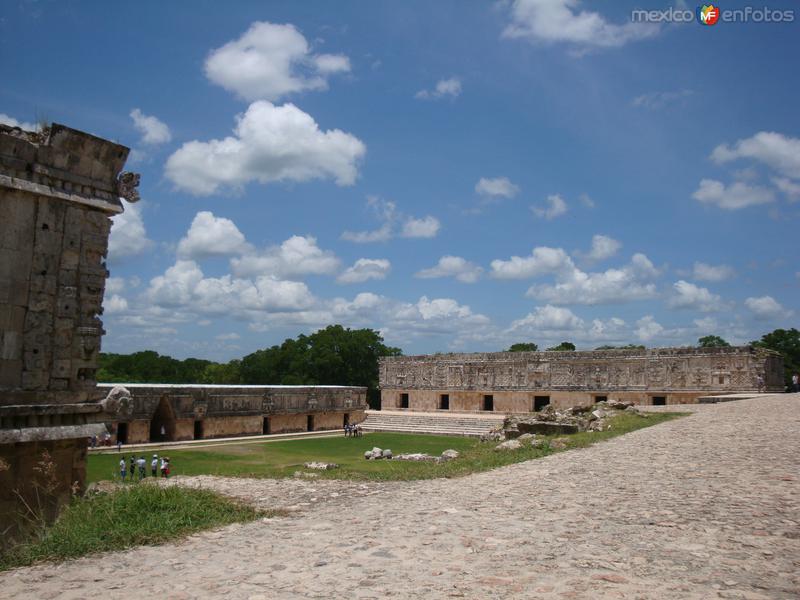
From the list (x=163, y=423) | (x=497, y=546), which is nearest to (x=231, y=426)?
(x=163, y=423)

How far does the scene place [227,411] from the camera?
1004 inches

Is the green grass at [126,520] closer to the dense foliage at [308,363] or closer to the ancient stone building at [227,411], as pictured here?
the ancient stone building at [227,411]

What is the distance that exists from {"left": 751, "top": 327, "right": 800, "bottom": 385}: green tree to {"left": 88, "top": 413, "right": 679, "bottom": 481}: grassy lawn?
29.8m

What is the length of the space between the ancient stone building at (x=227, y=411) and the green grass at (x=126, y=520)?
46.4 feet

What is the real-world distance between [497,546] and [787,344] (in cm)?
4779

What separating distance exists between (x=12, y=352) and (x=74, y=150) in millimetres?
2279

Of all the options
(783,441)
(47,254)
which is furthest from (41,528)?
(783,441)

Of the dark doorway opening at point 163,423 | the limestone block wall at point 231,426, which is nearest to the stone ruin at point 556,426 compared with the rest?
the limestone block wall at point 231,426

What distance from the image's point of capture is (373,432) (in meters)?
29.6

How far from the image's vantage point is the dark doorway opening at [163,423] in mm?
23094

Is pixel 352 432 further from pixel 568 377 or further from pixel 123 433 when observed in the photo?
pixel 568 377

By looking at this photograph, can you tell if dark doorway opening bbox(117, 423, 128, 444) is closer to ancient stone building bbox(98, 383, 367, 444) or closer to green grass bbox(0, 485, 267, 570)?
ancient stone building bbox(98, 383, 367, 444)

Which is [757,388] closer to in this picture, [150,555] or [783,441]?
[783,441]

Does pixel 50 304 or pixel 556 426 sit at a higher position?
pixel 50 304
